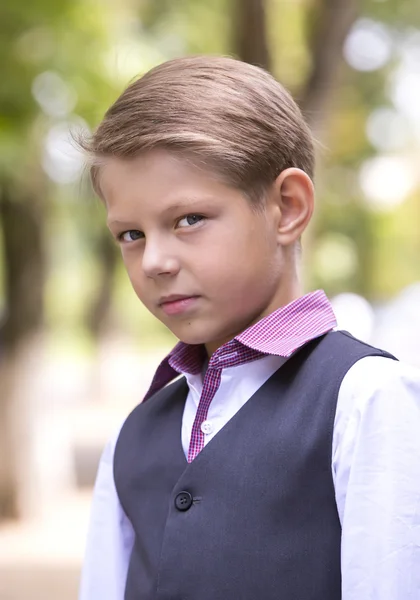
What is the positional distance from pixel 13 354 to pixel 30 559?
1.73m

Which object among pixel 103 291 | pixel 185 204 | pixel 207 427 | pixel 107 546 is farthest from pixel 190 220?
pixel 103 291

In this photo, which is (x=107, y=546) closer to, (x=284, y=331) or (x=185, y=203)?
(x=284, y=331)

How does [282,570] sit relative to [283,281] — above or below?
below

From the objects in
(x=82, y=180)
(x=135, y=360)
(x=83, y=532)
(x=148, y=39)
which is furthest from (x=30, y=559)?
(x=135, y=360)

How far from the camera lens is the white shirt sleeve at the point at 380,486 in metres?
1.21

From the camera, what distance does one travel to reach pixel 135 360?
97.1ft

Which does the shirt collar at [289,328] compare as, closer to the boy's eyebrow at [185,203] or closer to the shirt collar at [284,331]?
the shirt collar at [284,331]

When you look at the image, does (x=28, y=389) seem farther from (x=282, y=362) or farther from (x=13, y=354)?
(x=282, y=362)

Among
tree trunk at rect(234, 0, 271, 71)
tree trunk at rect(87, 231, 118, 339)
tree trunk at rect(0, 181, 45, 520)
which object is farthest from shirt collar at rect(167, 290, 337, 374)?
tree trunk at rect(87, 231, 118, 339)

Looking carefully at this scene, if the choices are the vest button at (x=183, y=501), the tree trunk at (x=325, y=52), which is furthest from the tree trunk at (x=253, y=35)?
the vest button at (x=183, y=501)

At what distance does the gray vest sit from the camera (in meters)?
1.30

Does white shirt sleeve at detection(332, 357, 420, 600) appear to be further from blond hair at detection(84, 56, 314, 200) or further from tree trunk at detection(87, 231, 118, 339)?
tree trunk at detection(87, 231, 118, 339)

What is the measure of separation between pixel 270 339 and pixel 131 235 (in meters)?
0.30

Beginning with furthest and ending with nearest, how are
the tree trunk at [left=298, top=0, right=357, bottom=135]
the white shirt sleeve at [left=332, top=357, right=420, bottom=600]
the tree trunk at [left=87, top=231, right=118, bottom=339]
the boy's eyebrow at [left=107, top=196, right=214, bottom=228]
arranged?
the tree trunk at [left=87, top=231, right=118, bottom=339] < the tree trunk at [left=298, top=0, right=357, bottom=135] < the boy's eyebrow at [left=107, top=196, right=214, bottom=228] < the white shirt sleeve at [left=332, top=357, right=420, bottom=600]
